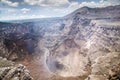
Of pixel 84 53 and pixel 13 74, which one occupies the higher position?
pixel 13 74

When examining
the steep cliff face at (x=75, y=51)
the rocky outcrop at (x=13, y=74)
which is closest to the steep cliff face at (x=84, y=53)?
the steep cliff face at (x=75, y=51)

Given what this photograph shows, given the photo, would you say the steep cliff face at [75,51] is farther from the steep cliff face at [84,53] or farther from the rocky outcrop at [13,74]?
the rocky outcrop at [13,74]

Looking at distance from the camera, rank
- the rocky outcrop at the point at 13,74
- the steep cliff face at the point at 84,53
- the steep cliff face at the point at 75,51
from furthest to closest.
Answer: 1. the steep cliff face at the point at 84,53
2. the steep cliff face at the point at 75,51
3. the rocky outcrop at the point at 13,74

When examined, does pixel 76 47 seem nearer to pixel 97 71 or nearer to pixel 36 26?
pixel 97 71

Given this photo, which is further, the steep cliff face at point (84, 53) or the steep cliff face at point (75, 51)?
the steep cliff face at point (84, 53)

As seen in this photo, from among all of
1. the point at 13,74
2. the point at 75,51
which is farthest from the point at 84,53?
the point at 13,74

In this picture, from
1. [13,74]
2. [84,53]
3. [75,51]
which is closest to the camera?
[13,74]

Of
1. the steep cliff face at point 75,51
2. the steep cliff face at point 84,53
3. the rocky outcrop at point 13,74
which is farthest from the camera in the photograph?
the steep cliff face at point 84,53

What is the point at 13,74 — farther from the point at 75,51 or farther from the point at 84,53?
the point at 75,51

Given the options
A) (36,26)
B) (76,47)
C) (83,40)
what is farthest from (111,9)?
(36,26)

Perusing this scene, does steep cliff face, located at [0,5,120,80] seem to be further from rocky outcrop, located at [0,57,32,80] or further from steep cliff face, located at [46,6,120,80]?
rocky outcrop, located at [0,57,32,80]

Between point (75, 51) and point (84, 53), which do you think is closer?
point (84, 53)

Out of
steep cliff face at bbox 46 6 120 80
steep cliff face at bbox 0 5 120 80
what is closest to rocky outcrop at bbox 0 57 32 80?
steep cliff face at bbox 0 5 120 80

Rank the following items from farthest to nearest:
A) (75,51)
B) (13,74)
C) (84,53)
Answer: (75,51)
(84,53)
(13,74)
